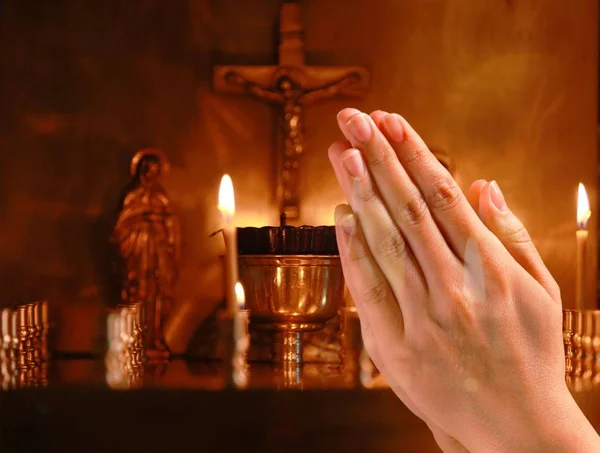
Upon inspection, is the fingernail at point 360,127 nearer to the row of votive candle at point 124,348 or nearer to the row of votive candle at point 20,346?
the row of votive candle at point 124,348

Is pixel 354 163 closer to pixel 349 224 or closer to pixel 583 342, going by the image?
pixel 349 224

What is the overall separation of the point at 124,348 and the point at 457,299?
611mm

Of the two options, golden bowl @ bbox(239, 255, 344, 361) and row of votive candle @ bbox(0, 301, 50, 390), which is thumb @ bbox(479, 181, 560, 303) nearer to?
golden bowl @ bbox(239, 255, 344, 361)

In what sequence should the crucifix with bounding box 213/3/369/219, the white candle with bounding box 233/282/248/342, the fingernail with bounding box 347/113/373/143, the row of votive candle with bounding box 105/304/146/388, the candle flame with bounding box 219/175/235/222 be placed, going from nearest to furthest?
the fingernail with bounding box 347/113/373/143
the candle flame with bounding box 219/175/235/222
the white candle with bounding box 233/282/248/342
the row of votive candle with bounding box 105/304/146/388
the crucifix with bounding box 213/3/369/219

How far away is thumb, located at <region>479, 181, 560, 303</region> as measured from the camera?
656 millimetres

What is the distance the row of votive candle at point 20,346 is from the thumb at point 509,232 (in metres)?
0.68

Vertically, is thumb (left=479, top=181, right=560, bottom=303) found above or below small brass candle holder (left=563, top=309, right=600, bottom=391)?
above

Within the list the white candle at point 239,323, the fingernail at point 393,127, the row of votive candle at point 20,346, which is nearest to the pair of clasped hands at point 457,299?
the fingernail at point 393,127

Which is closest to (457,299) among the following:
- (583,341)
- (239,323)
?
(239,323)

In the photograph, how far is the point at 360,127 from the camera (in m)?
0.60

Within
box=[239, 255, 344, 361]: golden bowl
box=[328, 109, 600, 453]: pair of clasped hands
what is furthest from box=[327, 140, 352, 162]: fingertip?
box=[239, 255, 344, 361]: golden bowl

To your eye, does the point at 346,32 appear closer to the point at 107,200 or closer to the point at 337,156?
the point at 107,200

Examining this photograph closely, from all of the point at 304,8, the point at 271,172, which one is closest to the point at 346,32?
the point at 304,8

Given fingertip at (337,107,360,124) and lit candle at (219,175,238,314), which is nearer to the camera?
fingertip at (337,107,360,124)
